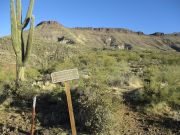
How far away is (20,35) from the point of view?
15391mm

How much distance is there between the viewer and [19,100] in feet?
38.4

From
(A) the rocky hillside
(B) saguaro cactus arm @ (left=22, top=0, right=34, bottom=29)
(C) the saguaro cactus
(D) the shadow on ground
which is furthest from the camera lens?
(A) the rocky hillside

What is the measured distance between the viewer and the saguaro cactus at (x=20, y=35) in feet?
48.6

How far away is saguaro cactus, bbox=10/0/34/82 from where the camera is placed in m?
14.8

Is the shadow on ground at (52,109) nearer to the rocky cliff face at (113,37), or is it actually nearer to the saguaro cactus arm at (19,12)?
the saguaro cactus arm at (19,12)

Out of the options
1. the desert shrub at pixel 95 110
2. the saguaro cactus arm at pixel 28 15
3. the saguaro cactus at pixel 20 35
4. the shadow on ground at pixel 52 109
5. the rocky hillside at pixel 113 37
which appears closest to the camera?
the desert shrub at pixel 95 110

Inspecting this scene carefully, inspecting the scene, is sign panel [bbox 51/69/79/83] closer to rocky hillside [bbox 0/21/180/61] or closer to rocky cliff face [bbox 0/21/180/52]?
rocky hillside [bbox 0/21/180/61]

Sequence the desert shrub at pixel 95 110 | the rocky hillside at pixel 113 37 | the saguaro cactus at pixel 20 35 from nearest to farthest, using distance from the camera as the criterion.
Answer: the desert shrub at pixel 95 110 → the saguaro cactus at pixel 20 35 → the rocky hillside at pixel 113 37

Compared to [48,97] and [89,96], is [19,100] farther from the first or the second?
[89,96]

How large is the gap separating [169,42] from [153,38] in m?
8.22

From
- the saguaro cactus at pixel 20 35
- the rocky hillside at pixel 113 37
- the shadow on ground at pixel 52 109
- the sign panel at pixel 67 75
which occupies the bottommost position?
the shadow on ground at pixel 52 109

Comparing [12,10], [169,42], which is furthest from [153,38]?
[12,10]

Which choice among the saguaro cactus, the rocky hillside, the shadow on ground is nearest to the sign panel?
the shadow on ground

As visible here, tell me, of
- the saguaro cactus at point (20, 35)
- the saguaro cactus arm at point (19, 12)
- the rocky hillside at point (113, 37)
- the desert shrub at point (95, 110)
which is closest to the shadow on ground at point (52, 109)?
the desert shrub at point (95, 110)
